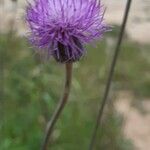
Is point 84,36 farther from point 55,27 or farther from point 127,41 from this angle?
point 127,41

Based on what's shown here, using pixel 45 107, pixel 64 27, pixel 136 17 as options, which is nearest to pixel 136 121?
pixel 45 107

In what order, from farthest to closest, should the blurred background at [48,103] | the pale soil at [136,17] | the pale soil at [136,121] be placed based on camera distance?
the pale soil at [136,17]
the pale soil at [136,121]
the blurred background at [48,103]

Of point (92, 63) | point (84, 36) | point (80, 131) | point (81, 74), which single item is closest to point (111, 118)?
point (80, 131)

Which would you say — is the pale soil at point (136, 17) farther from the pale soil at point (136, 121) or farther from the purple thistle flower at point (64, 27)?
the purple thistle flower at point (64, 27)

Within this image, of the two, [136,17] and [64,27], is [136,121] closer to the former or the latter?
[136,17]

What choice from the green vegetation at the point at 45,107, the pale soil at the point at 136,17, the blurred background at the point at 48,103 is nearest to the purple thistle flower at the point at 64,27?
the blurred background at the point at 48,103

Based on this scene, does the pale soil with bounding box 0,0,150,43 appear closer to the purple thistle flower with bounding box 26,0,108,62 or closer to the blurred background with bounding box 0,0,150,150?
the blurred background with bounding box 0,0,150,150
